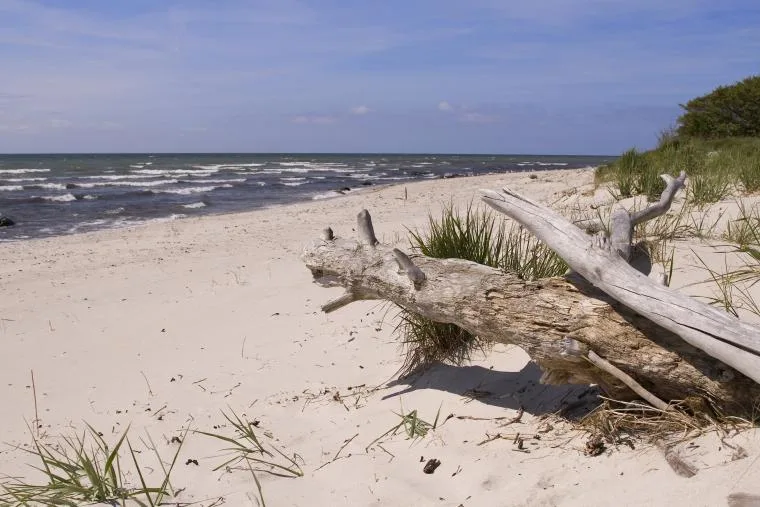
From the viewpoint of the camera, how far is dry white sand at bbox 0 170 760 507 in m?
2.82

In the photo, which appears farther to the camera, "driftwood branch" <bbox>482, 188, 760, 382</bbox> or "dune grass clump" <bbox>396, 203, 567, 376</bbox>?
"dune grass clump" <bbox>396, 203, 567, 376</bbox>

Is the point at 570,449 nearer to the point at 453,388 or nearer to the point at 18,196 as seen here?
the point at 453,388

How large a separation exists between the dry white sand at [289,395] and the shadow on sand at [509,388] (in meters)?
0.01

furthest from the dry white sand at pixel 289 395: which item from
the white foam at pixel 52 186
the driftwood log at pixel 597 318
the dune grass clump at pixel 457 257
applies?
the white foam at pixel 52 186

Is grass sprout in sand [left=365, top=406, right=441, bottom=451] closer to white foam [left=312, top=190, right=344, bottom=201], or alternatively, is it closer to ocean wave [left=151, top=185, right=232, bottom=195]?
white foam [left=312, top=190, right=344, bottom=201]

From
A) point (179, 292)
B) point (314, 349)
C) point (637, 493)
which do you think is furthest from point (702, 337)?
point (179, 292)

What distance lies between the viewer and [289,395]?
4.46m

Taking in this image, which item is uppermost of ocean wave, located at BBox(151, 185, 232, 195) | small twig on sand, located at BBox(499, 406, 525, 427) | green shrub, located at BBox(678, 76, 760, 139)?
green shrub, located at BBox(678, 76, 760, 139)

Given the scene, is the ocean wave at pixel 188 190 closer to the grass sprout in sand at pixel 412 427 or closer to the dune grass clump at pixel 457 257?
the dune grass clump at pixel 457 257

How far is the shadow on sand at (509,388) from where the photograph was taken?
3484 millimetres

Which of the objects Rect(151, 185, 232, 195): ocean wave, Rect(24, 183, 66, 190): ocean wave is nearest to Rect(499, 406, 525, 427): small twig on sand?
Rect(151, 185, 232, 195): ocean wave

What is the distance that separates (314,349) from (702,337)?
3.13 metres

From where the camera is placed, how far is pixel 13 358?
18.7 feet

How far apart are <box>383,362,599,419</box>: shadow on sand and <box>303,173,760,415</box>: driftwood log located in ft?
0.78
